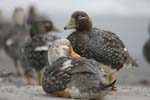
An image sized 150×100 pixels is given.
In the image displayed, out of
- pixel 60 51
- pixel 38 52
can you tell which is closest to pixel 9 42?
pixel 38 52

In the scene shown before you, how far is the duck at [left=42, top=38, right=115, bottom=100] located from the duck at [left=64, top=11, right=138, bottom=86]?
3.67 ft

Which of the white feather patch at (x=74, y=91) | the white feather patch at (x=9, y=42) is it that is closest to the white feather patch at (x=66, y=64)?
the white feather patch at (x=74, y=91)

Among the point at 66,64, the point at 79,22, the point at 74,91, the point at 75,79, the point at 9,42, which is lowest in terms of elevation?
the point at 9,42

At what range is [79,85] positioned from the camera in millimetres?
8156

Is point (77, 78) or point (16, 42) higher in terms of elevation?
point (77, 78)

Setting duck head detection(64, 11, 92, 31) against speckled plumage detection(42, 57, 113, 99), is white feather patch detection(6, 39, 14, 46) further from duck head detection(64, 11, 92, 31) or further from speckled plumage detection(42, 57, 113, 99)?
speckled plumage detection(42, 57, 113, 99)

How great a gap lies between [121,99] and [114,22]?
18.9 metres

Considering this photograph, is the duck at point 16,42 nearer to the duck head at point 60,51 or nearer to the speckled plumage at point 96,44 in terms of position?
the speckled plumage at point 96,44

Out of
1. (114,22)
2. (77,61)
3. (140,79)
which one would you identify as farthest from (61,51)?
(114,22)

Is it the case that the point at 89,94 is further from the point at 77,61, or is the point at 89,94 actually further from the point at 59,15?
the point at 59,15

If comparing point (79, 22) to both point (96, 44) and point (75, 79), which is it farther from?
point (75, 79)

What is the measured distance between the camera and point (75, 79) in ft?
26.9

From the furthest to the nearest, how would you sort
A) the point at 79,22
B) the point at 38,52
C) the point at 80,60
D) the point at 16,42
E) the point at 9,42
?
the point at 9,42, the point at 16,42, the point at 38,52, the point at 79,22, the point at 80,60

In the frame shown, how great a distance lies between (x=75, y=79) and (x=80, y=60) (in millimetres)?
316
